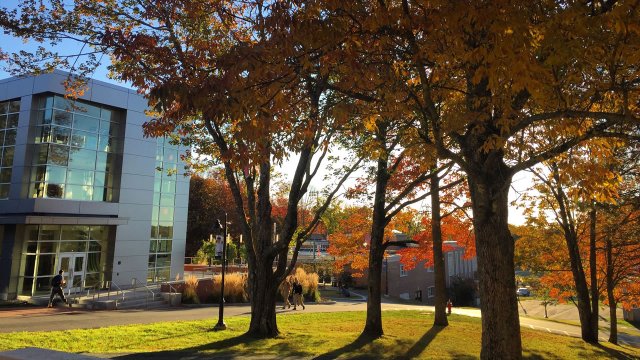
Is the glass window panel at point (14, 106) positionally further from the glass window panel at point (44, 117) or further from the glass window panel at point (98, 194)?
the glass window panel at point (98, 194)

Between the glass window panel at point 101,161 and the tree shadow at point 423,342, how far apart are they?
21.9 metres

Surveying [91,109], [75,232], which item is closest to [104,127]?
[91,109]

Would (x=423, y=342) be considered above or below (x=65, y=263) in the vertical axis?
below

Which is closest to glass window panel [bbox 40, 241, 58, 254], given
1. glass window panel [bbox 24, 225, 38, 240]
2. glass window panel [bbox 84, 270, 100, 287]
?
glass window panel [bbox 24, 225, 38, 240]

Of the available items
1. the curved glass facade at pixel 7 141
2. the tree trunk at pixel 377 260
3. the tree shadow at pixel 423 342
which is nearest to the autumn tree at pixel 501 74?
the tree shadow at pixel 423 342

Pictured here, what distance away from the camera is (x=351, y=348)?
11.6m

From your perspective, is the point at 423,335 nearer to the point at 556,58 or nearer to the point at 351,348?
the point at 351,348

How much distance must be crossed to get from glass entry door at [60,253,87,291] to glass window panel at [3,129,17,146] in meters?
6.87

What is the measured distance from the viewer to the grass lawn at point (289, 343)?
34.4 ft

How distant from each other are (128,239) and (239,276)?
8.30 m

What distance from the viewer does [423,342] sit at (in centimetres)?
1302

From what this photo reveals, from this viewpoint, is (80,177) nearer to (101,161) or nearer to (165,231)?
(101,161)

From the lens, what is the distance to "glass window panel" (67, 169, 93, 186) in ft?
84.1

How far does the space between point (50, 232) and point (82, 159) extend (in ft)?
14.9
